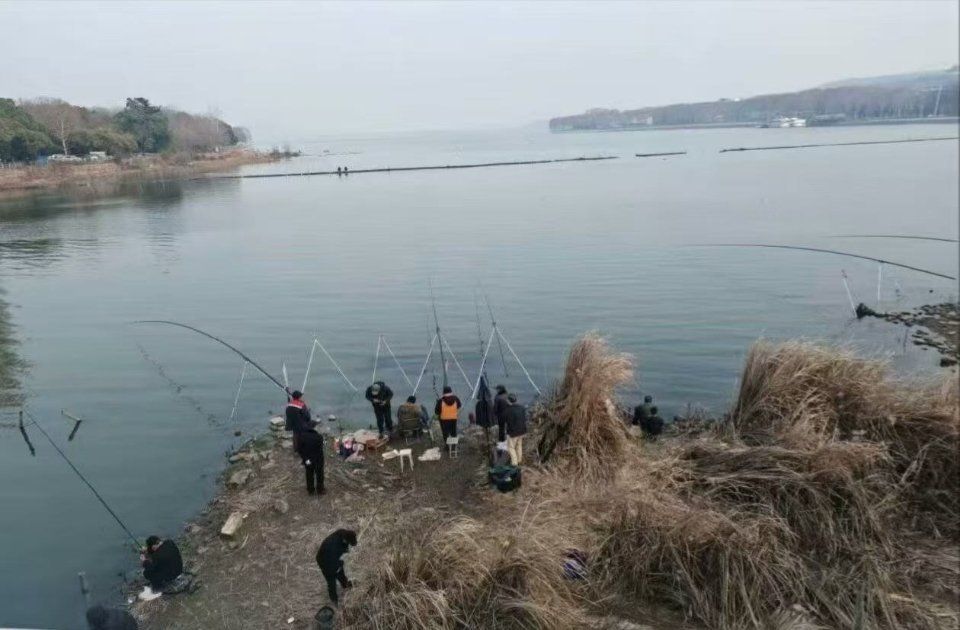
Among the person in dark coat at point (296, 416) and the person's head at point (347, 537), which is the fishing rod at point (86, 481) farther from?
the person's head at point (347, 537)

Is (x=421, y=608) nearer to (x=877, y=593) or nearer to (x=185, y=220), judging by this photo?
(x=877, y=593)

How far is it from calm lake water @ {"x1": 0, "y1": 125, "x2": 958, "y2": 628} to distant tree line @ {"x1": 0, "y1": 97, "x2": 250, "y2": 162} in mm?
30381

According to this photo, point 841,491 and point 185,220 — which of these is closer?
point 841,491

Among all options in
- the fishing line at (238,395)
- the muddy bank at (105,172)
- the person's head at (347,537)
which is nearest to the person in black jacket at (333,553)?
the person's head at (347,537)

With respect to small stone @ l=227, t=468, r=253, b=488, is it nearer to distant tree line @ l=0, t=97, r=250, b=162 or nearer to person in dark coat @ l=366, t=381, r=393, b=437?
person in dark coat @ l=366, t=381, r=393, b=437

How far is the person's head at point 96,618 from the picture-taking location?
283 inches

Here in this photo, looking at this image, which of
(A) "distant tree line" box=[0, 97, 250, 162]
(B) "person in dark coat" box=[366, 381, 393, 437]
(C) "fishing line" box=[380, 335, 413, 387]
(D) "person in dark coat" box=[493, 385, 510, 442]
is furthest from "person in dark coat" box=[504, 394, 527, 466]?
(A) "distant tree line" box=[0, 97, 250, 162]

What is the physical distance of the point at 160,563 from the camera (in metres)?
A: 9.06

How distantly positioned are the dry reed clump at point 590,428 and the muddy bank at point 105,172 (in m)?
89.5

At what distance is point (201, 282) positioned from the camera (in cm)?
3409

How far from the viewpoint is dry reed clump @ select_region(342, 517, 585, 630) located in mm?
7238

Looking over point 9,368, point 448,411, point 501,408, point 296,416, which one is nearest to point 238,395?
point 296,416

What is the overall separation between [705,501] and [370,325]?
17.6 meters

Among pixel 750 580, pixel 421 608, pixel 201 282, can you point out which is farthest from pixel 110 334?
pixel 750 580
